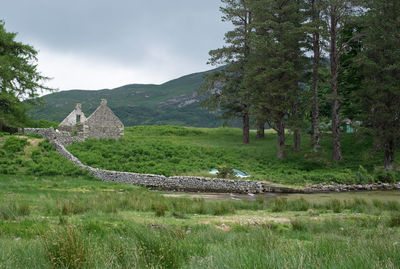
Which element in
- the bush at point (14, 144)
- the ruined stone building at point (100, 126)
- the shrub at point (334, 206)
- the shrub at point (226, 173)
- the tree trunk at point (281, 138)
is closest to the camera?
the shrub at point (334, 206)

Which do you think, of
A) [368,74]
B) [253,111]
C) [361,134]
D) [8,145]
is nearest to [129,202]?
[8,145]

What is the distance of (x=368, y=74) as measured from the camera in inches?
1139

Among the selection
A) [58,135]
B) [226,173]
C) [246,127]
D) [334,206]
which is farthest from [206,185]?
[246,127]

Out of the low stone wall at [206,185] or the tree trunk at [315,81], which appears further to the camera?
the tree trunk at [315,81]

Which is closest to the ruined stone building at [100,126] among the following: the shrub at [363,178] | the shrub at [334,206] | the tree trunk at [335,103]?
the tree trunk at [335,103]

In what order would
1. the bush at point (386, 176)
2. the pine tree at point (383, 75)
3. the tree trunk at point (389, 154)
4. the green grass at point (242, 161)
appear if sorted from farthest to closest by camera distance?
the tree trunk at point (389, 154), the pine tree at point (383, 75), the green grass at point (242, 161), the bush at point (386, 176)

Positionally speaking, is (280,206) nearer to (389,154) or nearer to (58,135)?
(389,154)

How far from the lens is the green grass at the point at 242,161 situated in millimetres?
25625

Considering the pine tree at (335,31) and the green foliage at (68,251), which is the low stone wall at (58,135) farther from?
the green foliage at (68,251)

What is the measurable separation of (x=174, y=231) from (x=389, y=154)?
2800 centimetres

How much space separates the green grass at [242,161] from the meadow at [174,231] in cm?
471

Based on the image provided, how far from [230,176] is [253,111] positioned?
9545 millimetres

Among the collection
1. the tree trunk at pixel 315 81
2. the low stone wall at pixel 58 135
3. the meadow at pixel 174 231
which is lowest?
the meadow at pixel 174 231

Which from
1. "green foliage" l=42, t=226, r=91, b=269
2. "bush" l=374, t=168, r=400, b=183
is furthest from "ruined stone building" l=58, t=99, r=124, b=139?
"green foliage" l=42, t=226, r=91, b=269
